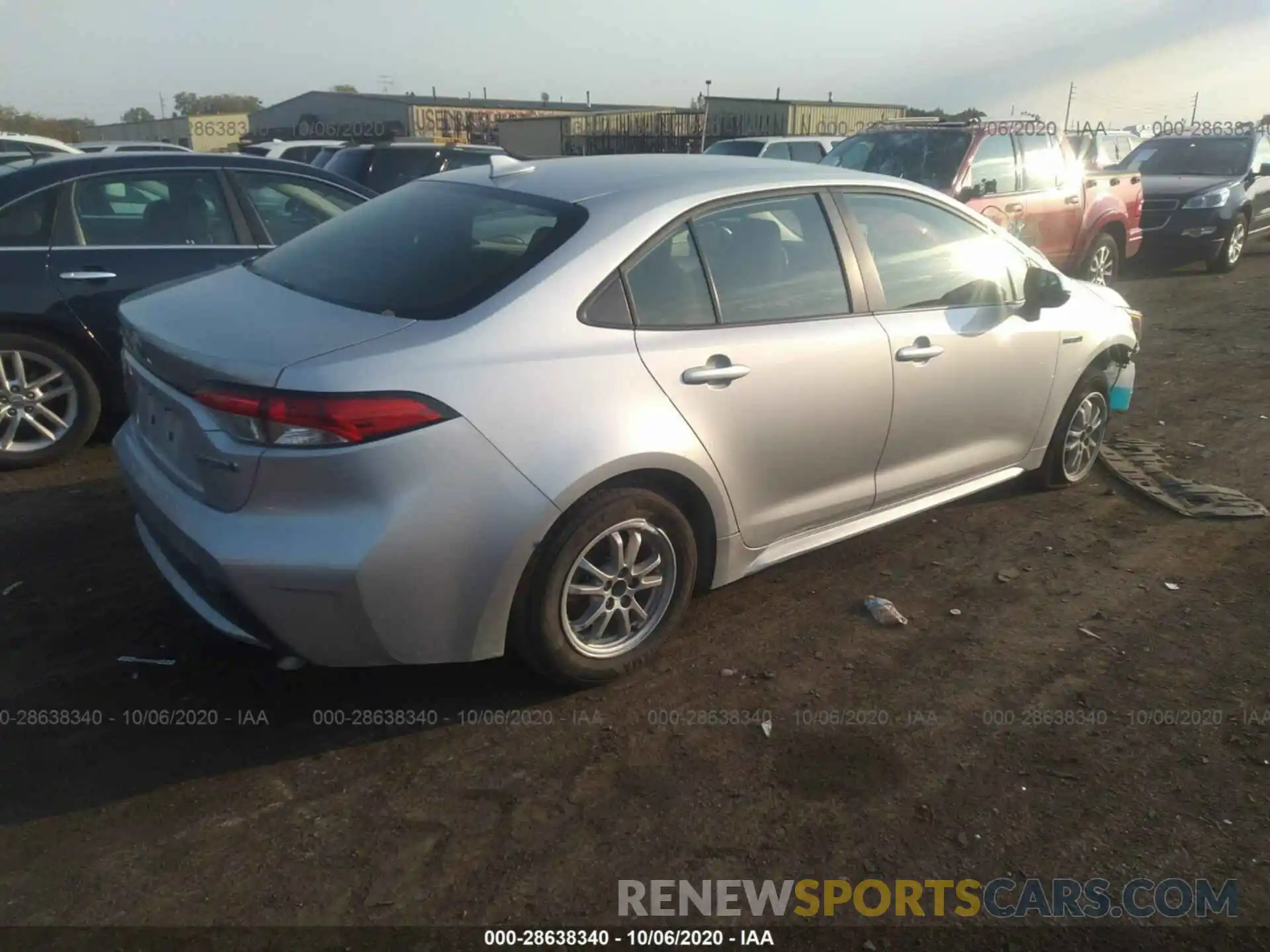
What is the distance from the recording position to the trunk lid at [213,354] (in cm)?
286

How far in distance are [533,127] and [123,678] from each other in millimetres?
41302

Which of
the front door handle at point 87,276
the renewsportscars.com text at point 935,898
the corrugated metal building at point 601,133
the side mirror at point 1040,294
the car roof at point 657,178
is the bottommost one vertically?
the renewsportscars.com text at point 935,898

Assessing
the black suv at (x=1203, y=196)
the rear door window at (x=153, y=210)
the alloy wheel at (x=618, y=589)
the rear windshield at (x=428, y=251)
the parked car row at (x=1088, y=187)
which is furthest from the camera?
the black suv at (x=1203, y=196)

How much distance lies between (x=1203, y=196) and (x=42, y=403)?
43.1 feet

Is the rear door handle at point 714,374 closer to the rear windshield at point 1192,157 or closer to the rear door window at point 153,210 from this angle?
the rear door window at point 153,210

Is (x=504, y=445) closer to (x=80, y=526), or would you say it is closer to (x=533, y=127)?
(x=80, y=526)

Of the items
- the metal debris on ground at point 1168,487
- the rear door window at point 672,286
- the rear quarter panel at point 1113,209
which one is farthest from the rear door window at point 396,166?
the rear door window at point 672,286

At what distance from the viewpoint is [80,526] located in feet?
15.2

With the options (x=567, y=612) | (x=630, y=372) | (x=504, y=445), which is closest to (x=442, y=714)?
(x=567, y=612)

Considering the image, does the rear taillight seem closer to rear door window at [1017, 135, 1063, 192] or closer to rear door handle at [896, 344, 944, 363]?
rear door handle at [896, 344, 944, 363]

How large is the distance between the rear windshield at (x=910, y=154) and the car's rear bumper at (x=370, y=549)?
289 inches

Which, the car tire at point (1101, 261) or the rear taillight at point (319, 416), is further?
the car tire at point (1101, 261)

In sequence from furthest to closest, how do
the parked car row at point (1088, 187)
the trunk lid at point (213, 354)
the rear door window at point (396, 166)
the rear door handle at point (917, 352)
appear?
the rear door window at point (396, 166) → the parked car row at point (1088, 187) → the rear door handle at point (917, 352) → the trunk lid at point (213, 354)

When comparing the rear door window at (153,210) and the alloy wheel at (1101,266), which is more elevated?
the rear door window at (153,210)
